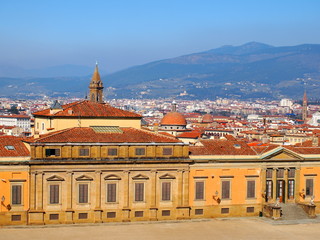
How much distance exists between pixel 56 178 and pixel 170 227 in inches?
312

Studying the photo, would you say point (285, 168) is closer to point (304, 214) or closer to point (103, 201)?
point (304, 214)

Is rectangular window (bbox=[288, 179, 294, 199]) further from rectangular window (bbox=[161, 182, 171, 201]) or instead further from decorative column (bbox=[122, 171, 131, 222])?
decorative column (bbox=[122, 171, 131, 222])

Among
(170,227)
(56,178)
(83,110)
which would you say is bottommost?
(170,227)

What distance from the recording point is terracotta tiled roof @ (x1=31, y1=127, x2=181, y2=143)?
45.2 metres

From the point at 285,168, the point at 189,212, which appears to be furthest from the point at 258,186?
the point at 189,212

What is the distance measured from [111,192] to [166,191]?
3825 millimetres

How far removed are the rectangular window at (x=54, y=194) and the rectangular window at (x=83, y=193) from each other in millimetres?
1492

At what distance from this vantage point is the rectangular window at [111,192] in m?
46.2

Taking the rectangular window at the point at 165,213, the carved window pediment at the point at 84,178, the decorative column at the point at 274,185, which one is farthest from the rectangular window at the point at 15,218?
the decorative column at the point at 274,185

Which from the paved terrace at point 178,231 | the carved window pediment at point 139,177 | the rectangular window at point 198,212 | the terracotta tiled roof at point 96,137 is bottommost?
the paved terrace at point 178,231

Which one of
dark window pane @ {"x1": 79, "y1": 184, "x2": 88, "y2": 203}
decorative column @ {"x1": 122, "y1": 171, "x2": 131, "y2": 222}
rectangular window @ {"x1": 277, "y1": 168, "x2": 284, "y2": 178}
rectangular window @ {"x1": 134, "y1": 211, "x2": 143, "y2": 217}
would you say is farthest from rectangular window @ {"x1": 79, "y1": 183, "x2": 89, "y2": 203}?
rectangular window @ {"x1": 277, "y1": 168, "x2": 284, "y2": 178}

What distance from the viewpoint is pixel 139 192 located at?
46812mm

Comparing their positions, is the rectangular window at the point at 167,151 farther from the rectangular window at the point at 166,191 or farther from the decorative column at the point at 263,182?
the decorative column at the point at 263,182

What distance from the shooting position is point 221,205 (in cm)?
4859
